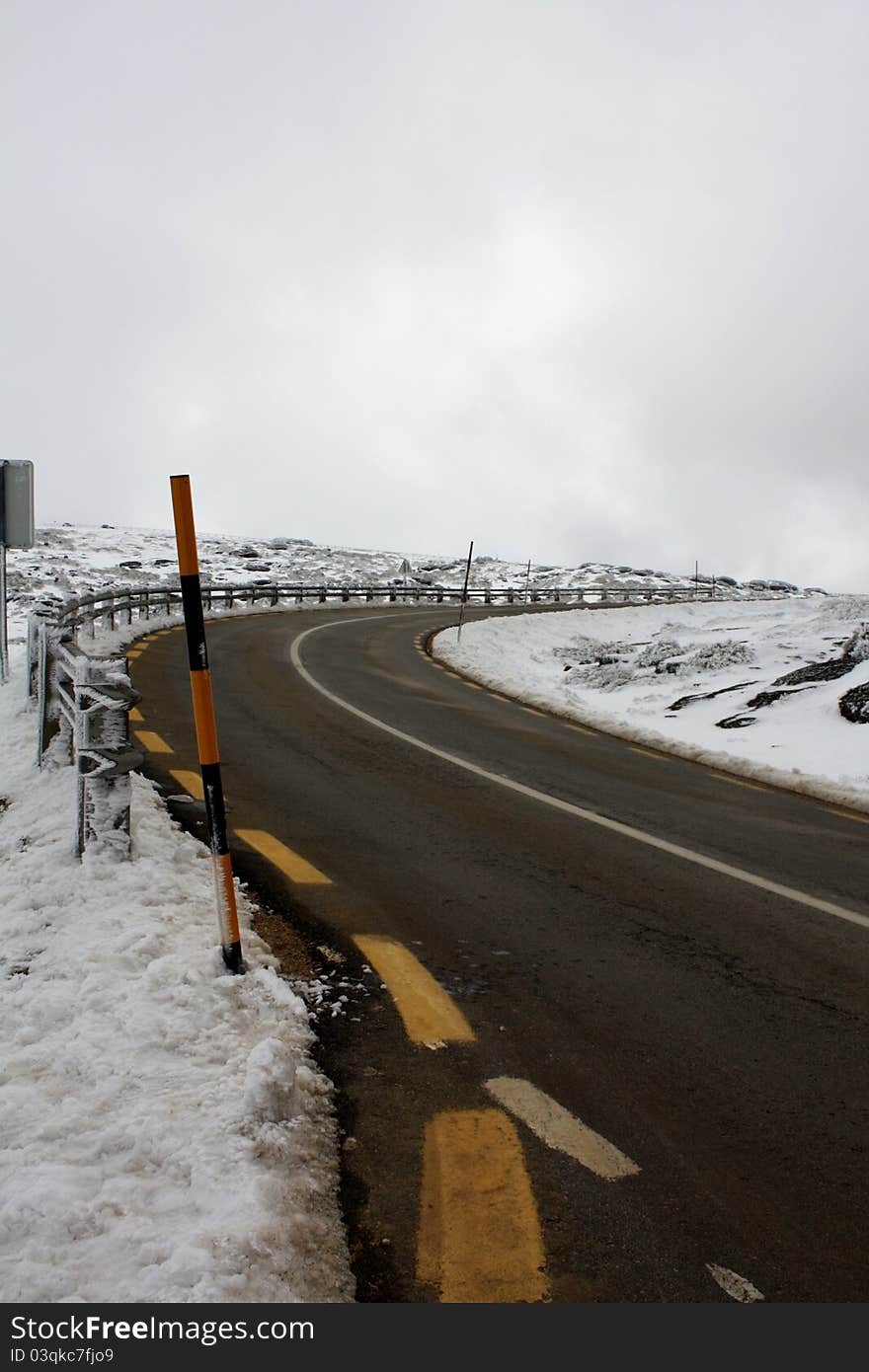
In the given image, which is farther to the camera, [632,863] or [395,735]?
[395,735]

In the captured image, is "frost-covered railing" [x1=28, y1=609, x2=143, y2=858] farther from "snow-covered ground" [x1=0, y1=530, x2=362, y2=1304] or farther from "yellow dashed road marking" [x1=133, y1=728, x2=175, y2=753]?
"yellow dashed road marking" [x1=133, y1=728, x2=175, y2=753]

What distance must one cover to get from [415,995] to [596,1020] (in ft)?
2.57

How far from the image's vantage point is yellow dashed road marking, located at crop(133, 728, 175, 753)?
337 inches

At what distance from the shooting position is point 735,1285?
7.36 ft

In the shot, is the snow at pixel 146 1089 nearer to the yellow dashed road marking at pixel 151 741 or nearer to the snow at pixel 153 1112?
the snow at pixel 153 1112

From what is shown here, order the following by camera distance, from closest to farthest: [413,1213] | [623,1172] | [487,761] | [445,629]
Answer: [413,1213]
[623,1172]
[487,761]
[445,629]

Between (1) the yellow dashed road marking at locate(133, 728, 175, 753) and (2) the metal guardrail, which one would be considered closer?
(2) the metal guardrail

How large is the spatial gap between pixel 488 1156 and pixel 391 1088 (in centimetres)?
49

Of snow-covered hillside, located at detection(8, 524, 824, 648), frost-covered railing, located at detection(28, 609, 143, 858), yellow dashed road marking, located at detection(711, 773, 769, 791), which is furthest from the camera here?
snow-covered hillside, located at detection(8, 524, 824, 648)

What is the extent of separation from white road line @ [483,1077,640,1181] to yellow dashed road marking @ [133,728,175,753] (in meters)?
6.17

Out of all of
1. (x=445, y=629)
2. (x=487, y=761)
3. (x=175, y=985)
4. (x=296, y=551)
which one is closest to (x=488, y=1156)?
(x=175, y=985)

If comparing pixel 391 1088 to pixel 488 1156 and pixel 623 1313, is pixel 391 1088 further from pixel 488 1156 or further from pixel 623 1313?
pixel 623 1313

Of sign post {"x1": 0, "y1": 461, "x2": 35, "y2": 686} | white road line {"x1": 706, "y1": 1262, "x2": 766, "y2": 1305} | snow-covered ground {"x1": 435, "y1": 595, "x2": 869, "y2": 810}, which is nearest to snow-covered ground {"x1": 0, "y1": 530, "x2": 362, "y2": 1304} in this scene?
white road line {"x1": 706, "y1": 1262, "x2": 766, "y2": 1305}

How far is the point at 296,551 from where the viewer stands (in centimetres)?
8950
